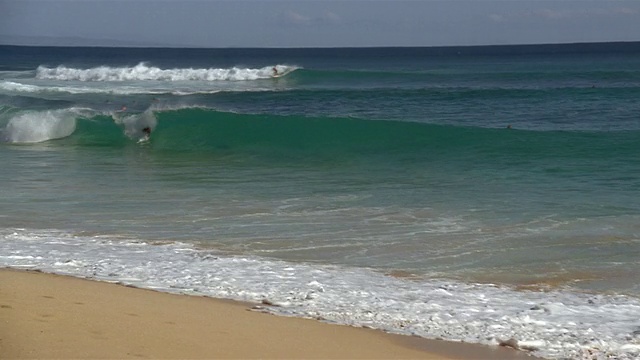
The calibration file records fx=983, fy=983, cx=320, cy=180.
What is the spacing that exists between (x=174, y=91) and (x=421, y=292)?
29.9 m

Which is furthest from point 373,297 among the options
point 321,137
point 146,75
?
point 146,75

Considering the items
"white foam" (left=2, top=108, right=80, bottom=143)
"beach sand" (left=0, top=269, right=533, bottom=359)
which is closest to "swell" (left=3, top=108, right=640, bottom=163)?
"white foam" (left=2, top=108, right=80, bottom=143)

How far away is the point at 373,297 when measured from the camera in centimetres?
697

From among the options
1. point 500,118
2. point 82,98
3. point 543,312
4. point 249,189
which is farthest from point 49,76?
point 543,312

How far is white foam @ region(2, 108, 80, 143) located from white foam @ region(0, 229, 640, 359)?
42.3ft

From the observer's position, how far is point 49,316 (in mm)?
5844

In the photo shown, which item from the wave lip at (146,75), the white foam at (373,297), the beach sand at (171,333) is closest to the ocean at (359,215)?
the white foam at (373,297)

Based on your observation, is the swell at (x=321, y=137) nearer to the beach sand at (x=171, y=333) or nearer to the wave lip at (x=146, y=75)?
the beach sand at (x=171, y=333)

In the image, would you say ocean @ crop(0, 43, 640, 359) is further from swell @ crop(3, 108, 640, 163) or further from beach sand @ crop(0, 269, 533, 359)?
beach sand @ crop(0, 269, 533, 359)

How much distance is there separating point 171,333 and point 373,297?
1776 millimetres

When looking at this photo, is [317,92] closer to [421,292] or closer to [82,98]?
[82,98]

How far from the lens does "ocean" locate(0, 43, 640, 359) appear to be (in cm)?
679

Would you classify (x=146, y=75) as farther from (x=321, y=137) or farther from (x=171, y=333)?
(x=171, y=333)

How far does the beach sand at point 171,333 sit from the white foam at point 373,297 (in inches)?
10.4
